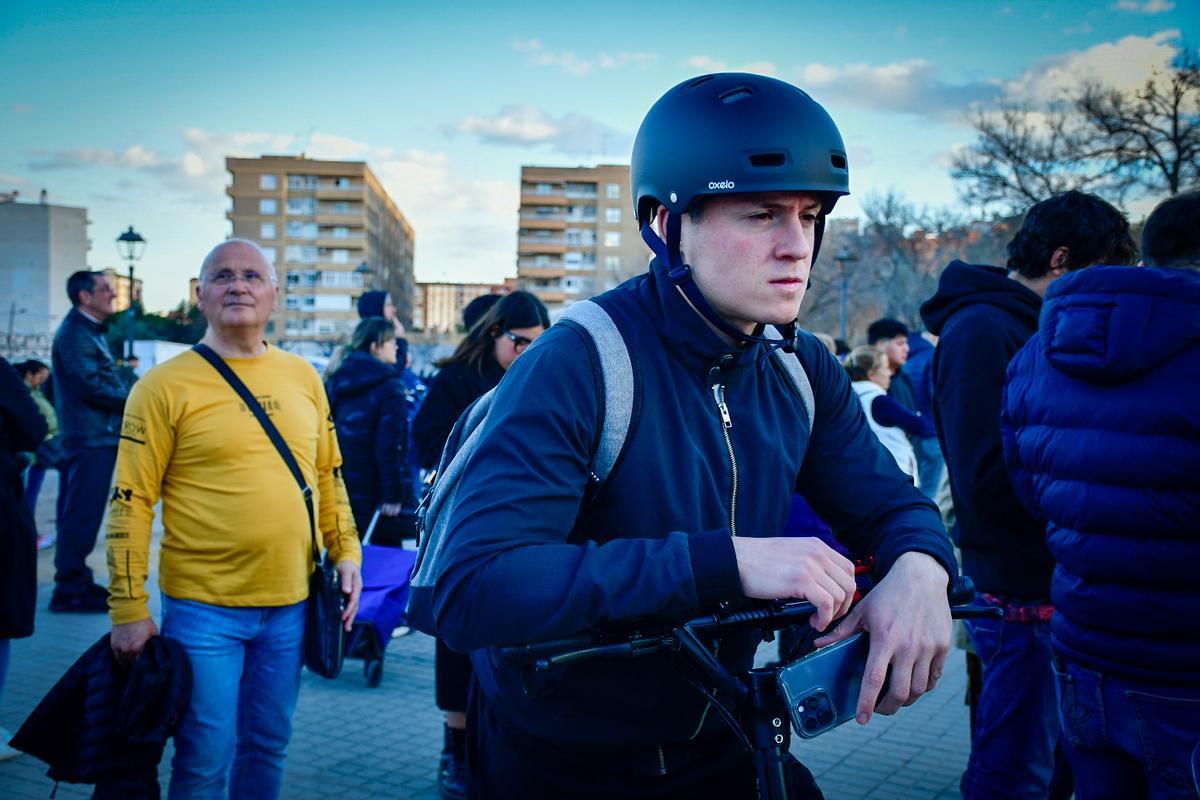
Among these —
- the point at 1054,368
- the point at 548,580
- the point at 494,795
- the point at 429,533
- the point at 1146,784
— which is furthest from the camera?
the point at 1054,368

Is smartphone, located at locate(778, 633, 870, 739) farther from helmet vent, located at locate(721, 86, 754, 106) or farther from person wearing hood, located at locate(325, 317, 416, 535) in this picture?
person wearing hood, located at locate(325, 317, 416, 535)

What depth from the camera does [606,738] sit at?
6.63ft

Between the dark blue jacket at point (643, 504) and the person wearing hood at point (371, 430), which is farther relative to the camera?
the person wearing hood at point (371, 430)

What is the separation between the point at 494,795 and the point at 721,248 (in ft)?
4.22

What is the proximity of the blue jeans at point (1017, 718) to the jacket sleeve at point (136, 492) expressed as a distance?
307 centimetres

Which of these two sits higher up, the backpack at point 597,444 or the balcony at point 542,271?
the balcony at point 542,271

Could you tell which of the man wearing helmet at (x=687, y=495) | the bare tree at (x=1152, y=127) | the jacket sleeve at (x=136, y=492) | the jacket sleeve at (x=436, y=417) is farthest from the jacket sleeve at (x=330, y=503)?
the bare tree at (x=1152, y=127)

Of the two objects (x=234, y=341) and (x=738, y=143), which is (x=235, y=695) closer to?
(x=234, y=341)

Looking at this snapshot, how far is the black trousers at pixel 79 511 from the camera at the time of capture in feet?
27.2

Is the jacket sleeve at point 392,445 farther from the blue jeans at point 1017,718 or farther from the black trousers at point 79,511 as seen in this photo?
the blue jeans at point 1017,718

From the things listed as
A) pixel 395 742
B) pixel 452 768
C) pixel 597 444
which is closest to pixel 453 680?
pixel 452 768

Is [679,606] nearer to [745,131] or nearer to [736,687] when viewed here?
[736,687]

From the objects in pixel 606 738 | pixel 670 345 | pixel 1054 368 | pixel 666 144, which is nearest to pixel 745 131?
pixel 666 144

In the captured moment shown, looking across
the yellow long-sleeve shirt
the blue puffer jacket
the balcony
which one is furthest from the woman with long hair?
the balcony
